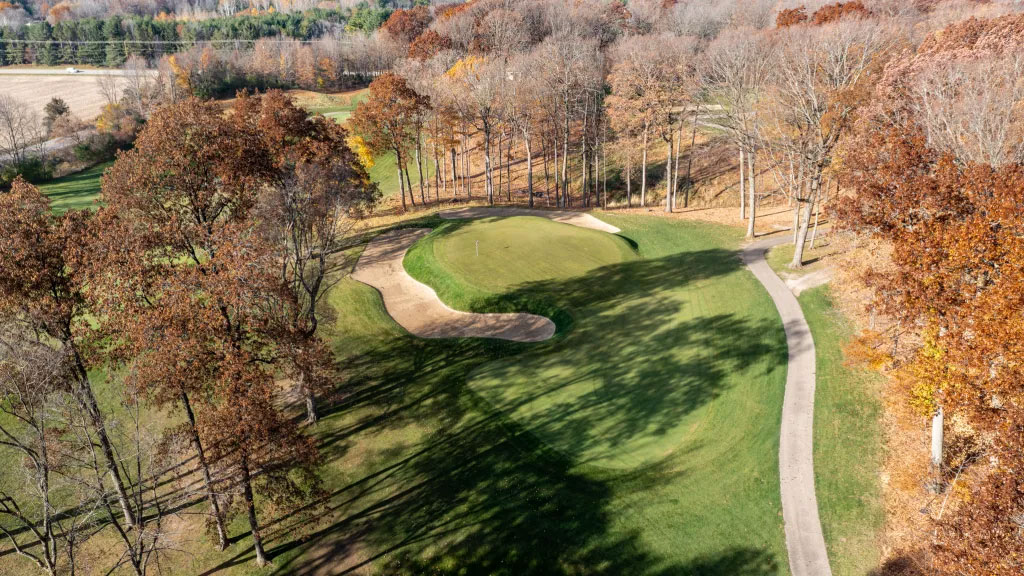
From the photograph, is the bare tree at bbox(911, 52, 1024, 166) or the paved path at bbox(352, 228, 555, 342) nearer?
the bare tree at bbox(911, 52, 1024, 166)

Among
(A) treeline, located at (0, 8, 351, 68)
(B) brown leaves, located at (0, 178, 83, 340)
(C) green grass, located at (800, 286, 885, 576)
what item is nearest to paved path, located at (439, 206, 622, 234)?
(C) green grass, located at (800, 286, 885, 576)

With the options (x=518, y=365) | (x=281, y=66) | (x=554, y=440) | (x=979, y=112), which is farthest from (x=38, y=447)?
(x=281, y=66)

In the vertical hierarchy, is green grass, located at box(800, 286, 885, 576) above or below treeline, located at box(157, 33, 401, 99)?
below

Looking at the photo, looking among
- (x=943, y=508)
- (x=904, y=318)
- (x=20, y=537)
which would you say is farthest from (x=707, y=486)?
(x=20, y=537)

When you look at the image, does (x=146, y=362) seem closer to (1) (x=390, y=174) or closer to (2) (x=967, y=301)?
(2) (x=967, y=301)

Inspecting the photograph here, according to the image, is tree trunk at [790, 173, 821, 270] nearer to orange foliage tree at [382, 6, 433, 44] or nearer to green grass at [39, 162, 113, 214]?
green grass at [39, 162, 113, 214]

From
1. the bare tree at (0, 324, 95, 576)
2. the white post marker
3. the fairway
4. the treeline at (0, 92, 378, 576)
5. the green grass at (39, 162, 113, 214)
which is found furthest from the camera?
the green grass at (39, 162, 113, 214)

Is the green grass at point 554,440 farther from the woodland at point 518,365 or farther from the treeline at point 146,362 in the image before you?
the treeline at point 146,362
